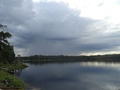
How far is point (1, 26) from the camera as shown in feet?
150

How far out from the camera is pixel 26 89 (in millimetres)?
43406

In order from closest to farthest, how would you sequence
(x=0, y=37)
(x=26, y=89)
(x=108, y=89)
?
(x=26, y=89) → (x=108, y=89) → (x=0, y=37)

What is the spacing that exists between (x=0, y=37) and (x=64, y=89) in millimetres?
53104

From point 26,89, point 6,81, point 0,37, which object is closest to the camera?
point 6,81

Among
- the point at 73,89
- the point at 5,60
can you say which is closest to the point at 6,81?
the point at 73,89

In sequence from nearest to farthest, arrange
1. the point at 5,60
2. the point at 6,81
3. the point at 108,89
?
1. the point at 6,81
2. the point at 108,89
3. the point at 5,60

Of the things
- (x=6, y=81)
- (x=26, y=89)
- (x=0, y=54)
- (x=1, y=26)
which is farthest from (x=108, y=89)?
(x=0, y=54)

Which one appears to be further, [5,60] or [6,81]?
[5,60]

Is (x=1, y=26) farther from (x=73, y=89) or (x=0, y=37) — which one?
(x=0, y=37)

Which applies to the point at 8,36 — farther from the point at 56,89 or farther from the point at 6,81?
the point at 6,81

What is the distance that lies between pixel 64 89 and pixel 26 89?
839 cm

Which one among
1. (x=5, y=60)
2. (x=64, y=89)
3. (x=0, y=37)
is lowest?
(x=64, y=89)

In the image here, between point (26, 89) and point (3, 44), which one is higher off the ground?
point (3, 44)

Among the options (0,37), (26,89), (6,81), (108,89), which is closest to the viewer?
(6,81)
